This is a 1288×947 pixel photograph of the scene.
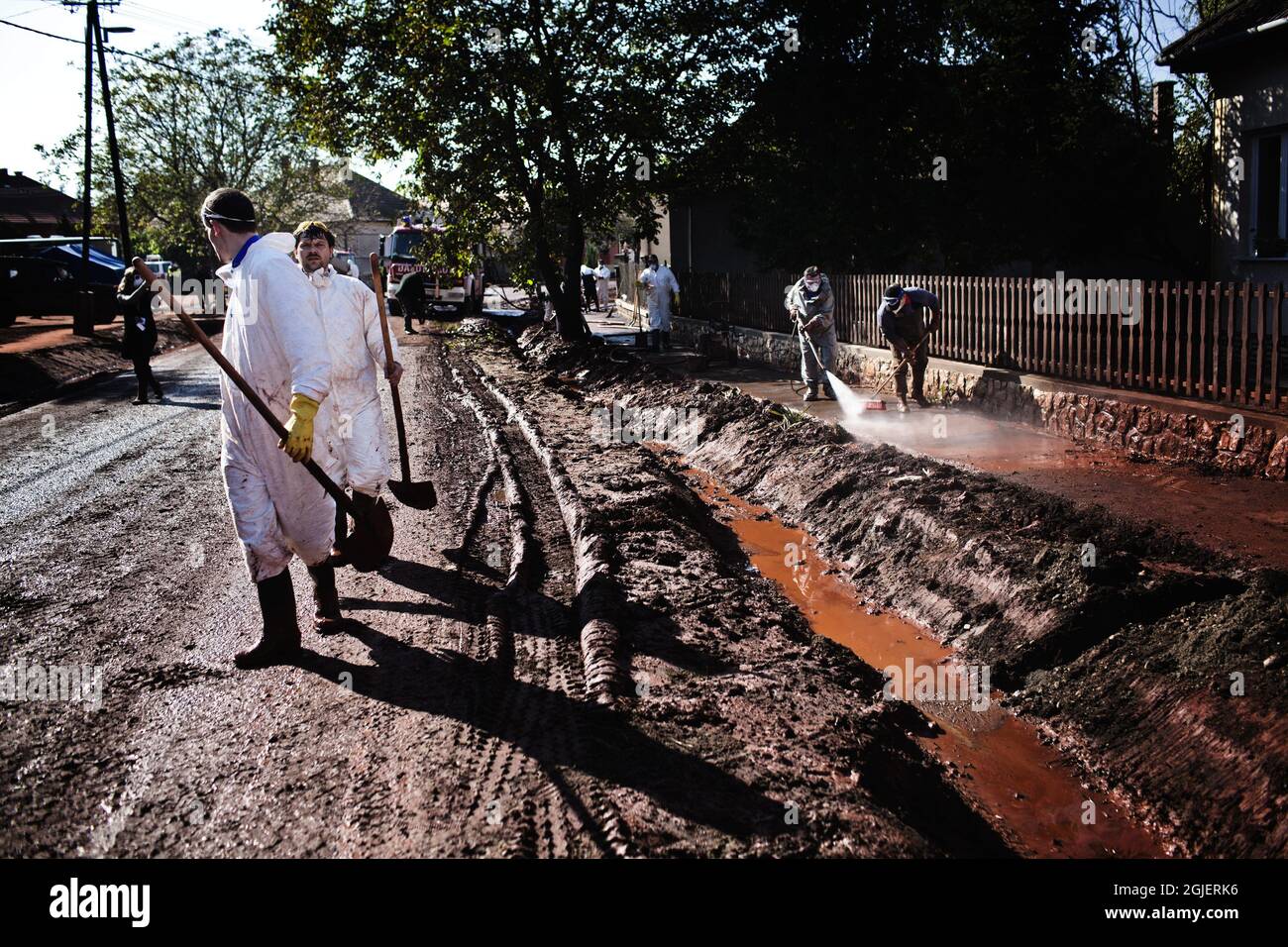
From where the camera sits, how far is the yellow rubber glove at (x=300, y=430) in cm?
477

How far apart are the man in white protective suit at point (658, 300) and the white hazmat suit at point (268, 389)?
17.4 m

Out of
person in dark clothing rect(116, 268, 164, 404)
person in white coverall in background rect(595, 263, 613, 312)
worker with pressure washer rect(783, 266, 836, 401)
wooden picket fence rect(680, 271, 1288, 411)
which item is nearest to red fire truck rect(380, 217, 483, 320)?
person in white coverall in background rect(595, 263, 613, 312)

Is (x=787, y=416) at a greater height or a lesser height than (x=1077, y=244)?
lesser

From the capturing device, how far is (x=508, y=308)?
36938mm

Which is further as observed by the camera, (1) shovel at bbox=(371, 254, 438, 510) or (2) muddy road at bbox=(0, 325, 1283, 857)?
(1) shovel at bbox=(371, 254, 438, 510)

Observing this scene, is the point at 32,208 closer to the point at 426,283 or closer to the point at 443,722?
the point at 426,283

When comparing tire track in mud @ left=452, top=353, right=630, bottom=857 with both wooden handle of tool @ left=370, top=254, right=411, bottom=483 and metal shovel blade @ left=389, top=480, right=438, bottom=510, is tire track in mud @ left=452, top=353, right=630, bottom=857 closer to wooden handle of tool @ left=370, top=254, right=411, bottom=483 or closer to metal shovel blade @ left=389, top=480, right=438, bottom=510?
metal shovel blade @ left=389, top=480, right=438, bottom=510

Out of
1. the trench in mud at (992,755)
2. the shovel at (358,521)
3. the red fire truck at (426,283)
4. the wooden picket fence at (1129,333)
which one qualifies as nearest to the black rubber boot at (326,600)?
the shovel at (358,521)

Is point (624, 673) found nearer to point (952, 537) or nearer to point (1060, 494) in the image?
point (952, 537)

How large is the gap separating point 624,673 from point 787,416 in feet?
24.9

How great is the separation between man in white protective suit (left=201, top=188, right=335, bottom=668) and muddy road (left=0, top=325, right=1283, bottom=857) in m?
0.43

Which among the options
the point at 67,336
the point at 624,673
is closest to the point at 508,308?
the point at 67,336

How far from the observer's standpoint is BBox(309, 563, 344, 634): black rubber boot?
559 centimetres
